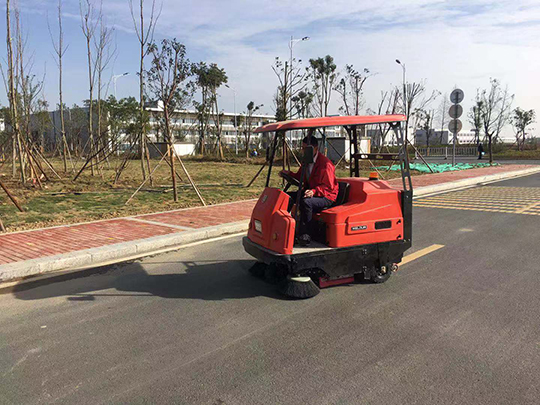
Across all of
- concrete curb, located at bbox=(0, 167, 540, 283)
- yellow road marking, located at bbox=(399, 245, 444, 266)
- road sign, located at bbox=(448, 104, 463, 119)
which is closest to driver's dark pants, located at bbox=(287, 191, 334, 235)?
yellow road marking, located at bbox=(399, 245, 444, 266)

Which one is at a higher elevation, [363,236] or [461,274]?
[363,236]

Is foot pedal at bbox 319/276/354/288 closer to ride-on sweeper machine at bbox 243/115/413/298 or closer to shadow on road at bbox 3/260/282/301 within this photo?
ride-on sweeper machine at bbox 243/115/413/298

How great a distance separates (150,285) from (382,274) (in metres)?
2.76

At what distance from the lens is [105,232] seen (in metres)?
7.66

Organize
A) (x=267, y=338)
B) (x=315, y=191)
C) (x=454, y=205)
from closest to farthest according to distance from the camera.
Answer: (x=267, y=338), (x=315, y=191), (x=454, y=205)

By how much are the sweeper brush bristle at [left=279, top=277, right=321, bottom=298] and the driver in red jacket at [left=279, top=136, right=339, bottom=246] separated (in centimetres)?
39

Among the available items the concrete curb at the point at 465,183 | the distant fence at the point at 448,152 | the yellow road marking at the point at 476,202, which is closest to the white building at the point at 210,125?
the distant fence at the point at 448,152

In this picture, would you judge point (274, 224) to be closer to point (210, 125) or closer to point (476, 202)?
point (476, 202)

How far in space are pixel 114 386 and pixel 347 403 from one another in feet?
5.26

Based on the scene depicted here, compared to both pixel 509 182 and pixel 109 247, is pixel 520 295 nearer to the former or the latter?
pixel 109 247

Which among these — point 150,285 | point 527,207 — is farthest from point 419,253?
point 527,207

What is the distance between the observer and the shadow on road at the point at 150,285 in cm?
492

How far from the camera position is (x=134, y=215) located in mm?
9406

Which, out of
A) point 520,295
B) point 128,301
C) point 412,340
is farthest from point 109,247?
point 520,295
